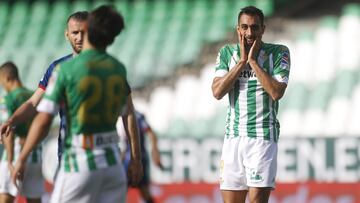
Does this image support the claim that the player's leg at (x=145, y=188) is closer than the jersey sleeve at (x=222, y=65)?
No

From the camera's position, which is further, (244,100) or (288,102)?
(288,102)

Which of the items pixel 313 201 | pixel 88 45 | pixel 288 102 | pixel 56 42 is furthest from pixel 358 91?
pixel 88 45

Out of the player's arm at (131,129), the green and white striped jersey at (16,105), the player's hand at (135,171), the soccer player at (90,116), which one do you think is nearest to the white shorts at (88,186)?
the soccer player at (90,116)

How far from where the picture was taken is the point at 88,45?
6055 mm

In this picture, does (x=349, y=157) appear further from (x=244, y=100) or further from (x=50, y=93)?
(x=50, y=93)

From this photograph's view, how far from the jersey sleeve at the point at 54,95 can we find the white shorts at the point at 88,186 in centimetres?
42

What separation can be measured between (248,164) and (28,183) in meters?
3.13

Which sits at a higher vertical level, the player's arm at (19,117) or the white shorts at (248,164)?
the player's arm at (19,117)

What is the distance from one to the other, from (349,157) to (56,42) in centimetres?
648

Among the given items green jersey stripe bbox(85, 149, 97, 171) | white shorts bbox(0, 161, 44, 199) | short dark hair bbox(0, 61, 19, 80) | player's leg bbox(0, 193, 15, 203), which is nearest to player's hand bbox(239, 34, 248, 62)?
green jersey stripe bbox(85, 149, 97, 171)

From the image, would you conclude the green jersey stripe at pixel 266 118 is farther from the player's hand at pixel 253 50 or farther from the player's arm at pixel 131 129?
the player's arm at pixel 131 129

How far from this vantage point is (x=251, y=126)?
8086 mm

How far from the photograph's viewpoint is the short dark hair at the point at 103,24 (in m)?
5.91

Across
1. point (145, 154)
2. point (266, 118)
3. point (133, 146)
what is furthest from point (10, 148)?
point (145, 154)
